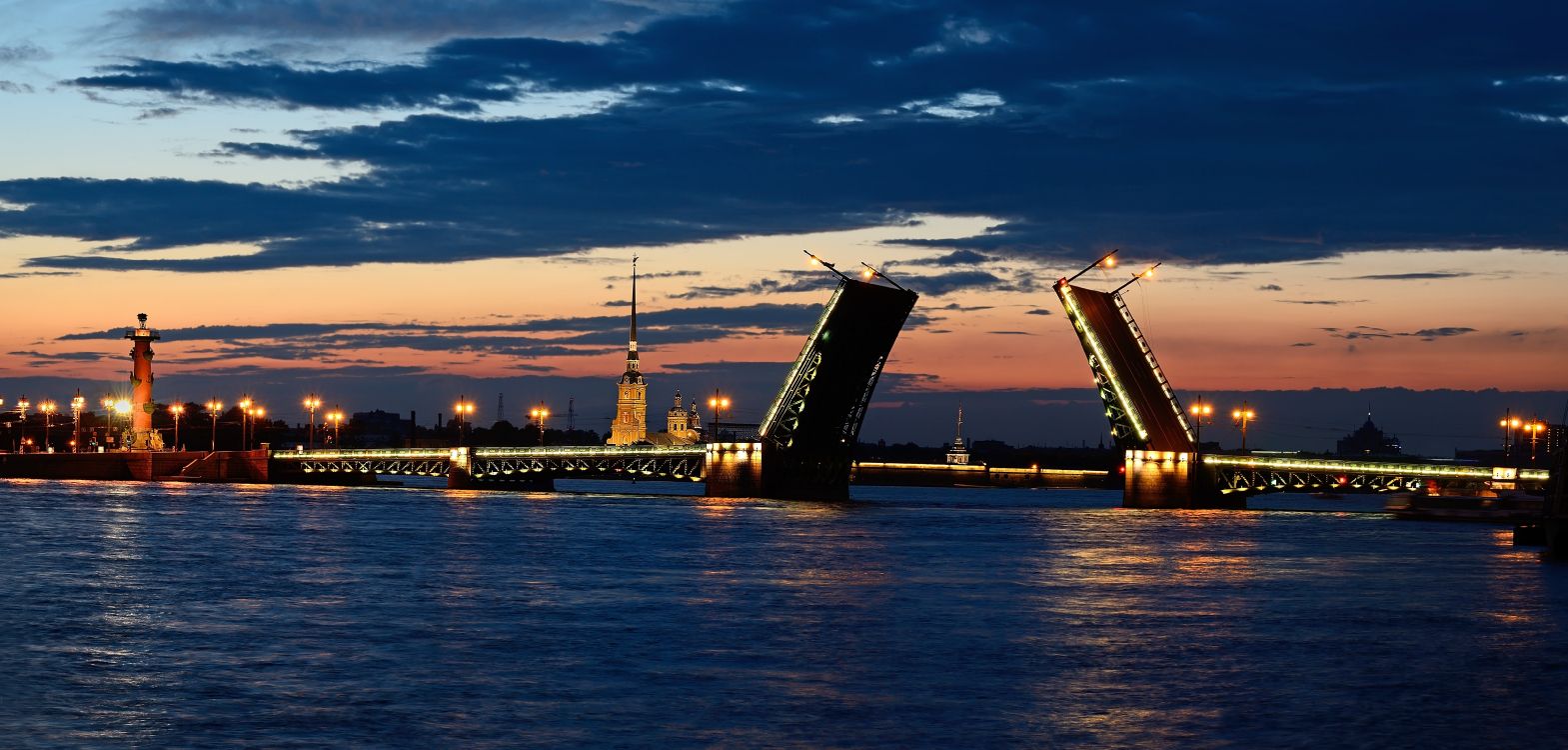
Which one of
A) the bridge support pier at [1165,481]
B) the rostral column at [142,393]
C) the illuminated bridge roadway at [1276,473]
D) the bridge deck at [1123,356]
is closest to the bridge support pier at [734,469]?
the bridge support pier at [1165,481]

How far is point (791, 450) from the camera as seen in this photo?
85125 mm

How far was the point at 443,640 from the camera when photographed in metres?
27.1

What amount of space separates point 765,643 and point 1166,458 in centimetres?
5667

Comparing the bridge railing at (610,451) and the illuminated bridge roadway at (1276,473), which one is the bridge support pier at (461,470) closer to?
the bridge railing at (610,451)

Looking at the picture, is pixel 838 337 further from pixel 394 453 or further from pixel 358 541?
pixel 394 453

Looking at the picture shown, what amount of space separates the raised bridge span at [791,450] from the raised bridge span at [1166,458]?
7.33m

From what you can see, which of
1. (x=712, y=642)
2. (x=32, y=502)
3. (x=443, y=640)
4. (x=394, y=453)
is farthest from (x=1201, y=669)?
(x=394, y=453)

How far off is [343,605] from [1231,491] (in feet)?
204

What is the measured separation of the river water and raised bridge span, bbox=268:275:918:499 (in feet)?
56.5

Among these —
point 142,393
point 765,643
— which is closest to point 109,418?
point 142,393

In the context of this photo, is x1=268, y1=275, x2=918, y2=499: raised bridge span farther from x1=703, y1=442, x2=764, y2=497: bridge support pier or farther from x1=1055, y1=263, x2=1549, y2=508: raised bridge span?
x1=1055, y1=263, x2=1549, y2=508: raised bridge span

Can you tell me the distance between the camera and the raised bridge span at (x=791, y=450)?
234 feet

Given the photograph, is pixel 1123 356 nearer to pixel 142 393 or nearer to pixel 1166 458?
pixel 1166 458

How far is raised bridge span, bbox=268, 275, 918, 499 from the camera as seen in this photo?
71312mm
